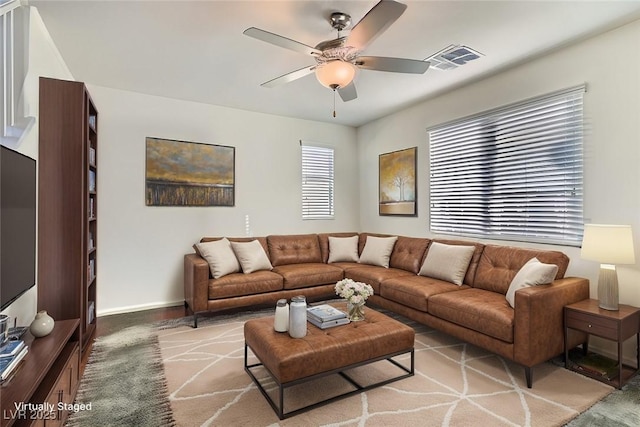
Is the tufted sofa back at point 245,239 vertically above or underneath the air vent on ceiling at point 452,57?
underneath

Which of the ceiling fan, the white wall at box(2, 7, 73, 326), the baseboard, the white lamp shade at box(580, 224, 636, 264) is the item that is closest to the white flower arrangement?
the ceiling fan

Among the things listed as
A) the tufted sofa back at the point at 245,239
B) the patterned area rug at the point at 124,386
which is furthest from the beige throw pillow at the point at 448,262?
the patterned area rug at the point at 124,386

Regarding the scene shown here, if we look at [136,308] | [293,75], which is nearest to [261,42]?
[293,75]

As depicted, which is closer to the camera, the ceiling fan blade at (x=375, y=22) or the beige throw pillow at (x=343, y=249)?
the ceiling fan blade at (x=375, y=22)

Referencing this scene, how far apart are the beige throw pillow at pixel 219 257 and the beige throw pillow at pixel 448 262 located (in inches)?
89.4

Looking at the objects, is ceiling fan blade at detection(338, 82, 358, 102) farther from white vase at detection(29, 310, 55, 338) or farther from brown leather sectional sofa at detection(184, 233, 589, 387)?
white vase at detection(29, 310, 55, 338)

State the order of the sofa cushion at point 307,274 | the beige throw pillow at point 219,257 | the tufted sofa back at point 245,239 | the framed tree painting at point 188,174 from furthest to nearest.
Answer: the tufted sofa back at point 245,239 → the framed tree painting at point 188,174 → the sofa cushion at point 307,274 → the beige throw pillow at point 219,257

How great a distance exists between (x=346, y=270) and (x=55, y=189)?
313 cm

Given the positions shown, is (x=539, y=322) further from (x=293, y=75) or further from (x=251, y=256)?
(x=251, y=256)

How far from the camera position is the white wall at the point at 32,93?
2154 mm

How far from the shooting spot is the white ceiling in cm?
230

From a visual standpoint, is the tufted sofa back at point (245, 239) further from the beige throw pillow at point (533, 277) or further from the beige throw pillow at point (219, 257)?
the beige throw pillow at point (533, 277)

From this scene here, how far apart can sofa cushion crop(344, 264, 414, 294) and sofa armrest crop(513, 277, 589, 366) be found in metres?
1.52

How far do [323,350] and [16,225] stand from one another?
6.27 ft
